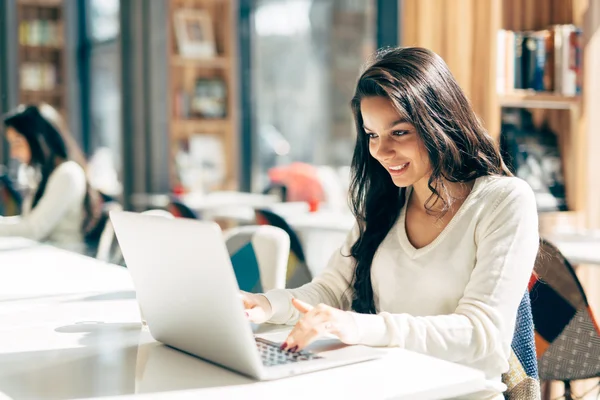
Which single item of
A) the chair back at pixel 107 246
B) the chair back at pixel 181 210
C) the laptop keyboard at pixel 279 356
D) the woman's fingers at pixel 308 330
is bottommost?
the chair back at pixel 107 246

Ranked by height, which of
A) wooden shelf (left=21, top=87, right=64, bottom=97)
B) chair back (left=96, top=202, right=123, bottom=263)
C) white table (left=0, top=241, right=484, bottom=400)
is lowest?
chair back (left=96, top=202, right=123, bottom=263)

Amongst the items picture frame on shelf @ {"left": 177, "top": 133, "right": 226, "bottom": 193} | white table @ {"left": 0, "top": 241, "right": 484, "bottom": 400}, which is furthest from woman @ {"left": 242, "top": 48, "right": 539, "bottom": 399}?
picture frame on shelf @ {"left": 177, "top": 133, "right": 226, "bottom": 193}

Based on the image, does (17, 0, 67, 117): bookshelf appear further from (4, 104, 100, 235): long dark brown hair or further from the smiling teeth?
the smiling teeth

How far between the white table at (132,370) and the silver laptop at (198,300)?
0.03 metres

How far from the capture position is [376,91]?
175cm

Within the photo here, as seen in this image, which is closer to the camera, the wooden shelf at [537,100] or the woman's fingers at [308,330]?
the woman's fingers at [308,330]

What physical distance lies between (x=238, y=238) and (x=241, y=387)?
124 cm

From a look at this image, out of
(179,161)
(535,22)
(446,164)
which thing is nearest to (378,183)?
(446,164)

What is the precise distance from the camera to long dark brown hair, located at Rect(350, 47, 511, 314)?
1.72 m

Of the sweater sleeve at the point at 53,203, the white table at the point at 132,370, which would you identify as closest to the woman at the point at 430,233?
the white table at the point at 132,370

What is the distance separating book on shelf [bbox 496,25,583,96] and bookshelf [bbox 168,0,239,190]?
3.53 meters

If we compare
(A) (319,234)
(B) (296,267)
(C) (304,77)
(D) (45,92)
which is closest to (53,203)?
(A) (319,234)

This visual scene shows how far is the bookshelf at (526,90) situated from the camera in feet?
13.0

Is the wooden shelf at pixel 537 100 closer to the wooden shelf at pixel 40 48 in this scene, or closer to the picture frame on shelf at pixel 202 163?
the picture frame on shelf at pixel 202 163
